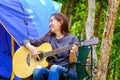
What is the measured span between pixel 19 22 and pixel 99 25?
20.5 feet

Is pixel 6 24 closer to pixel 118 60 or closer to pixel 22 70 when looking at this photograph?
pixel 22 70

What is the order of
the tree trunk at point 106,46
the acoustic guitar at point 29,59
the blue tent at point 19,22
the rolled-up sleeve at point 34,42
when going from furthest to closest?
the blue tent at point 19,22 < the tree trunk at point 106,46 < the rolled-up sleeve at point 34,42 < the acoustic guitar at point 29,59

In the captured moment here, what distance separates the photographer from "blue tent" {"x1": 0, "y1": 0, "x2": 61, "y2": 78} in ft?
18.7

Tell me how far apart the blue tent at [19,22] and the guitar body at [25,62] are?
2.30 ft

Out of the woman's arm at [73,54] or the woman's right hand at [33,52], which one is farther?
the woman's right hand at [33,52]

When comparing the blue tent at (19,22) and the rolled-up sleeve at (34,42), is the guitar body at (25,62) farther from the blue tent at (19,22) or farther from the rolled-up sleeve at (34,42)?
the blue tent at (19,22)

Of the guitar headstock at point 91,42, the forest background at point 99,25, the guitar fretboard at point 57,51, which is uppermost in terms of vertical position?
the guitar headstock at point 91,42

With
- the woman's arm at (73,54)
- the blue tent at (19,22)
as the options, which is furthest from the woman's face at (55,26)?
the blue tent at (19,22)

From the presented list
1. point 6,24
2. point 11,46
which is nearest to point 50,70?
point 6,24

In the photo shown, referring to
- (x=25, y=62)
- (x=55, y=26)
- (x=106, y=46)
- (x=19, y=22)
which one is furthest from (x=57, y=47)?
(x=19, y=22)

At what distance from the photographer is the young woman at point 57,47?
171 inches

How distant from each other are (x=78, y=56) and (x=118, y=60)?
912cm

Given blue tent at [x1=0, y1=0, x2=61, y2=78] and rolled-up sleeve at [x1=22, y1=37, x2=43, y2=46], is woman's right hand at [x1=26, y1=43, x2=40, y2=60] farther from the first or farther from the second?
blue tent at [x1=0, y1=0, x2=61, y2=78]

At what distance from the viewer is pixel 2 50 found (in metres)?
6.47
